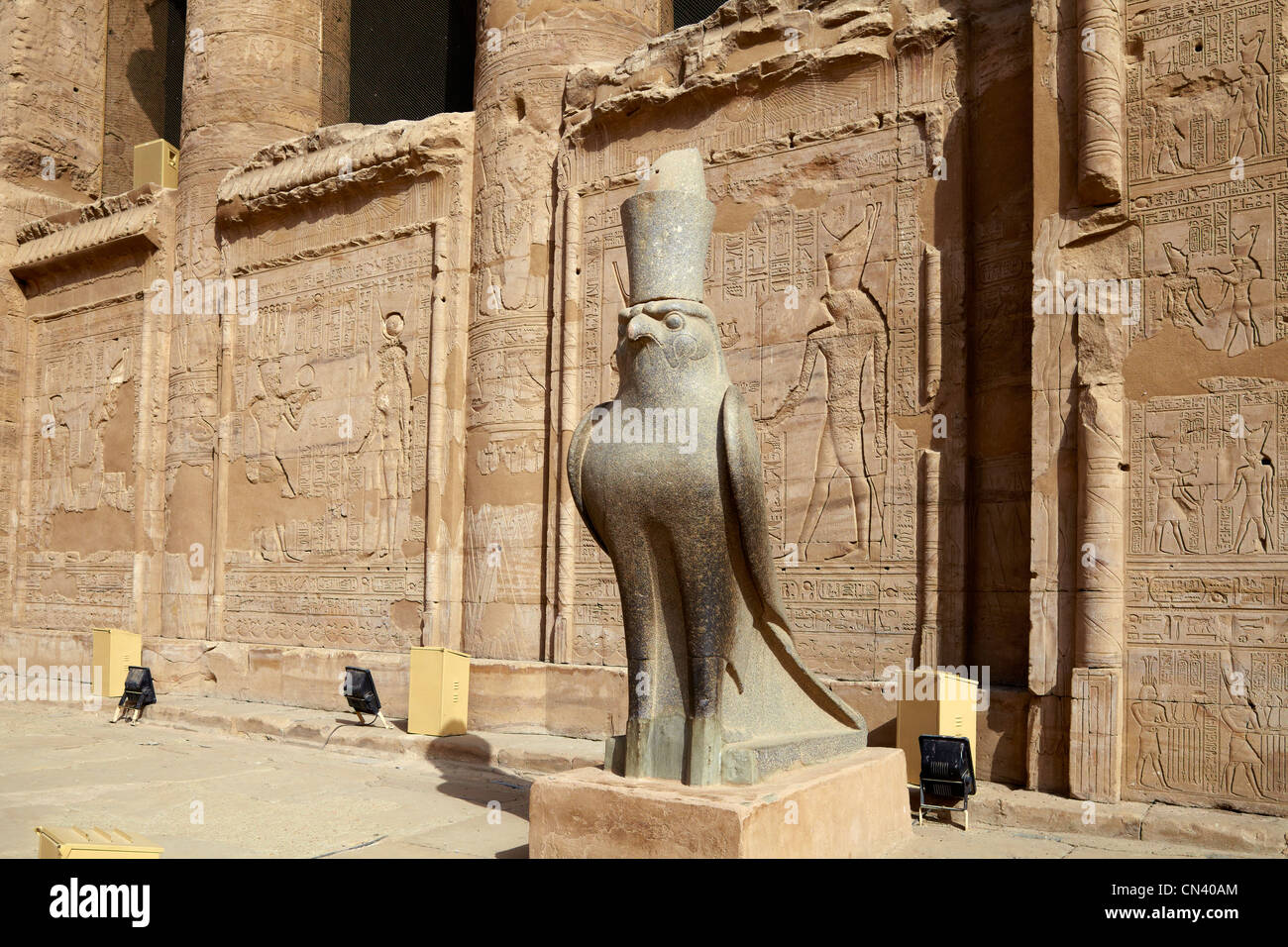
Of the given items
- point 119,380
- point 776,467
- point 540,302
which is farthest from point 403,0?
point 776,467

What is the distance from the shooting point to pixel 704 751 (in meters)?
4.52

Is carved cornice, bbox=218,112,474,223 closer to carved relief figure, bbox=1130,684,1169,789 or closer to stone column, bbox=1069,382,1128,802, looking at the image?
stone column, bbox=1069,382,1128,802

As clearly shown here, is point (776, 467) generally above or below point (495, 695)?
above

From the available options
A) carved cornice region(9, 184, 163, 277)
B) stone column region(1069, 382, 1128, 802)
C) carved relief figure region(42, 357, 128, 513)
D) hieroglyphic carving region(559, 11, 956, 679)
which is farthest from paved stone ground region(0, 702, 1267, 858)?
carved cornice region(9, 184, 163, 277)

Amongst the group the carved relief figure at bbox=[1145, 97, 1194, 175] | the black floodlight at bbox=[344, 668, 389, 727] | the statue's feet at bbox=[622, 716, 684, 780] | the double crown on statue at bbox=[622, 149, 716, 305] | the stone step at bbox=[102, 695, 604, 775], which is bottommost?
the stone step at bbox=[102, 695, 604, 775]

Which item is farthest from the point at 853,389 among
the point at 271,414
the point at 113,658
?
the point at 113,658

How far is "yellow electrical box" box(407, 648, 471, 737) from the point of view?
8.92 m

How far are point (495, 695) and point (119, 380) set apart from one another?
298 inches

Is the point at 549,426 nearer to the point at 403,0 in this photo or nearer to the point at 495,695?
the point at 495,695

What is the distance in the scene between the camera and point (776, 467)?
27.9 ft

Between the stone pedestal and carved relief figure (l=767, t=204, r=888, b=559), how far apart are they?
3143 mm

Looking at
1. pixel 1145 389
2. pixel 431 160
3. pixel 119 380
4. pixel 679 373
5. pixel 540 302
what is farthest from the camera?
pixel 119 380

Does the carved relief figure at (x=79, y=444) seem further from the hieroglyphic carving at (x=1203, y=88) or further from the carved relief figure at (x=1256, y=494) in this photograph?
the carved relief figure at (x=1256, y=494)

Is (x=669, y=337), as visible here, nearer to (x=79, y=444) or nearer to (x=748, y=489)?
(x=748, y=489)
